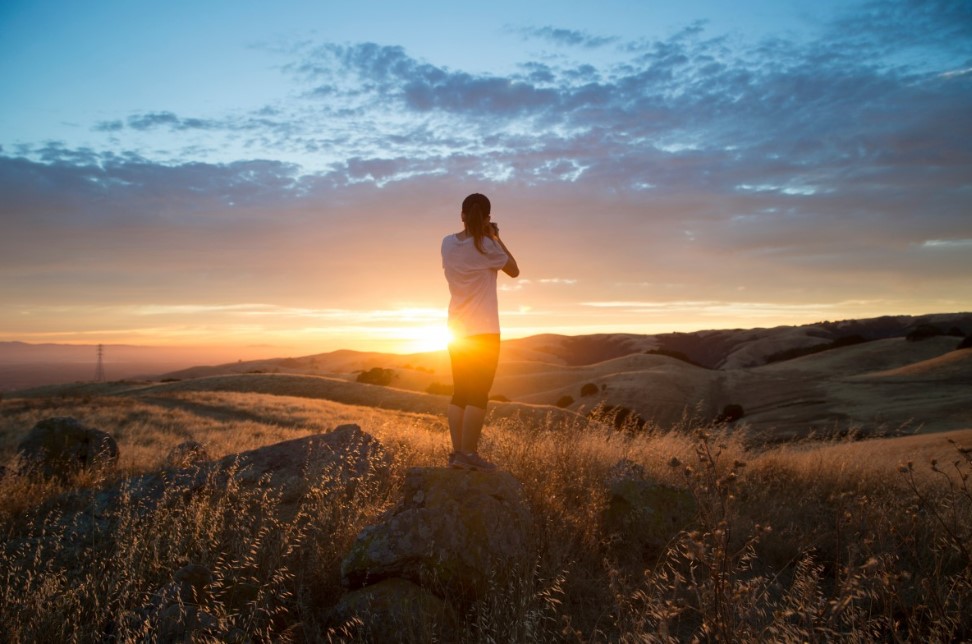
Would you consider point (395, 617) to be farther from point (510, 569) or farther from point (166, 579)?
point (166, 579)

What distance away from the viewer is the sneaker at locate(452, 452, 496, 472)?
5.23 m

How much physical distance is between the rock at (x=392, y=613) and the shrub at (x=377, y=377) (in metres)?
56.1

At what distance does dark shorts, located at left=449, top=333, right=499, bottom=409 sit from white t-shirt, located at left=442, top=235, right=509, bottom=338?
0.09m

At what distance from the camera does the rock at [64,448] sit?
31.2 feet

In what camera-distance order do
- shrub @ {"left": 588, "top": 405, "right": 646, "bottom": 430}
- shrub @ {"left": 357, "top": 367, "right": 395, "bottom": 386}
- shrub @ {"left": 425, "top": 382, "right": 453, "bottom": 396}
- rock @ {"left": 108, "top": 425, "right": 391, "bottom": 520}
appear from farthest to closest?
shrub @ {"left": 357, "top": 367, "right": 395, "bottom": 386}, shrub @ {"left": 425, "top": 382, "right": 453, "bottom": 396}, shrub @ {"left": 588, "top": 405, "right": 646, "bottom": 430}, rock @ {"left": 108, "top": 425, "right": 391, "bottom": 520}

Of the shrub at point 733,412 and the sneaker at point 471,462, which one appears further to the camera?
the shrub at point 733,412

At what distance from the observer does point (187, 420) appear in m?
24.3

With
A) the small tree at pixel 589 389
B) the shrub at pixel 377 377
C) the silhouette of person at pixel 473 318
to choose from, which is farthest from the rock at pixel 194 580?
the shrub at pixel 377 377

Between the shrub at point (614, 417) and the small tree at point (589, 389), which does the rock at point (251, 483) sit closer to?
the shrub at point (614, 417)

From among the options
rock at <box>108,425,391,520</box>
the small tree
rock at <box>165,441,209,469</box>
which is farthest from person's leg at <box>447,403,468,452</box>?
the small tree

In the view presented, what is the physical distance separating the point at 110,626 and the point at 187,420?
23.2 meters

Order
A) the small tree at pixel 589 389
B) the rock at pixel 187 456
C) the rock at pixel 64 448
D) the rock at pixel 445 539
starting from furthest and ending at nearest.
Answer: the small tree at pixel 589 389
the rock at pixel 64 448
the rock at pixel 187 456
the rock at pixel 445 539

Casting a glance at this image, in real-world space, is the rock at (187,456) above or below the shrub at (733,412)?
above

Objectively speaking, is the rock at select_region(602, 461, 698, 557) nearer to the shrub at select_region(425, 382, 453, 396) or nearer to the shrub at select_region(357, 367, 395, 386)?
the shrub at select_region(425, 382, 453, 396)
